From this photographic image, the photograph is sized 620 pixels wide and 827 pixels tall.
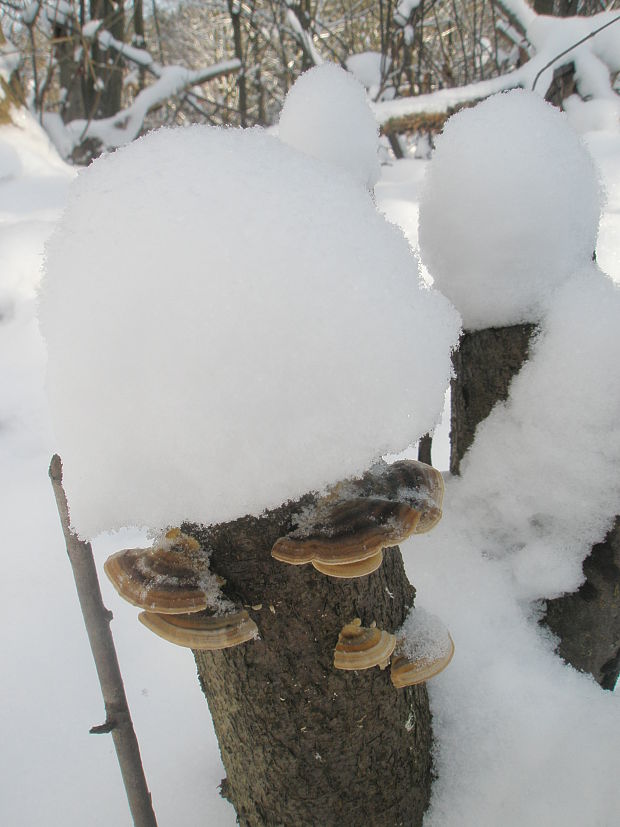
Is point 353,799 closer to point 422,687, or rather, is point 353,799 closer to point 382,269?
point 422,687

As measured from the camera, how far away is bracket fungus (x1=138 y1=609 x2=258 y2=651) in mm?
752

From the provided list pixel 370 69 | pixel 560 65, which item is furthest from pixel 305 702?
pixel 370 69

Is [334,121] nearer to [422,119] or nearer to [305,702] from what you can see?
[305,702]

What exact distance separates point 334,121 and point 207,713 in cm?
145

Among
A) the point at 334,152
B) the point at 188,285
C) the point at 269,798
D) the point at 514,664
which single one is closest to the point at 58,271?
the point at 188,285

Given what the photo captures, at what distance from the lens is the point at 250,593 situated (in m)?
0.84

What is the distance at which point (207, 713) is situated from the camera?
1.45 metres

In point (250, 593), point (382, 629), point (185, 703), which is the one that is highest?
point (250, 593)

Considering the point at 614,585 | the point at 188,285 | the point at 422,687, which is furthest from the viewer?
the point at 614,585

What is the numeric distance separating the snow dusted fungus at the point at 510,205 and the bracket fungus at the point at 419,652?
65cm

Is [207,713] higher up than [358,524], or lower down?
lower down

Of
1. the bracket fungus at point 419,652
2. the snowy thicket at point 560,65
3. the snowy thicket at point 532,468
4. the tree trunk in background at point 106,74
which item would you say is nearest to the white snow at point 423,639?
the bracket fungus at point 419,652

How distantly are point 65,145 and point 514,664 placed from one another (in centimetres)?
672

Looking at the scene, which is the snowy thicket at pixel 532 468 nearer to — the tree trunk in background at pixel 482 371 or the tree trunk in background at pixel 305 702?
the tree trunk in background at pixel 482 371
